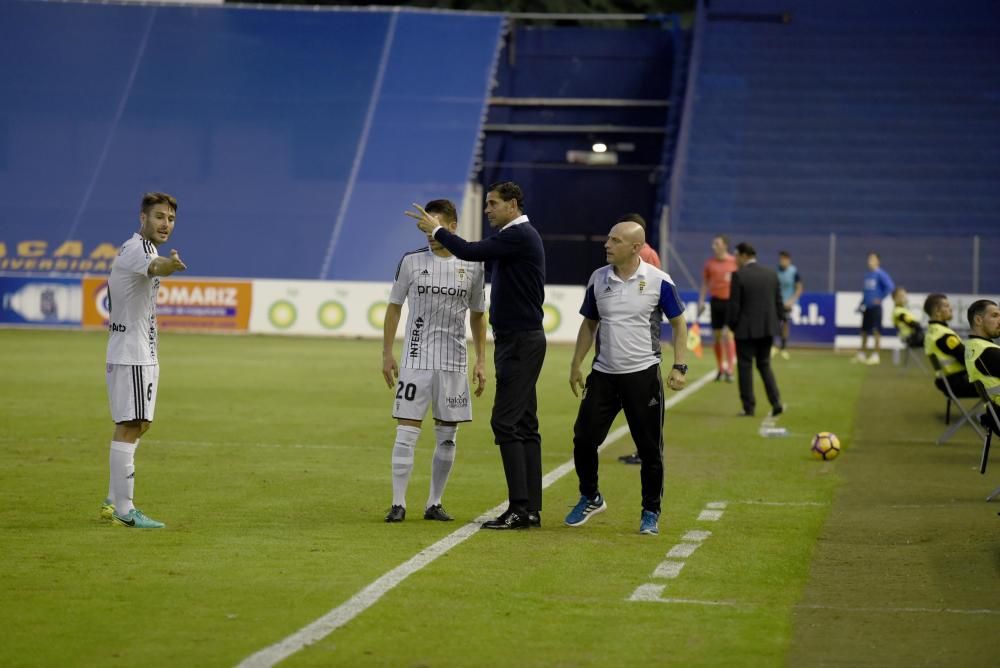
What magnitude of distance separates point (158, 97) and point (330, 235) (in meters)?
7.55

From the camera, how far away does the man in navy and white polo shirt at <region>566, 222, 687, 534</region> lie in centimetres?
1041

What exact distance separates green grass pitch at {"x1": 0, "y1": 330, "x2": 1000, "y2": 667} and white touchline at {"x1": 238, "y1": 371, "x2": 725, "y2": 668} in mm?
70

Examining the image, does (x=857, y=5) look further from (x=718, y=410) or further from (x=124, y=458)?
(x=124, y=458)

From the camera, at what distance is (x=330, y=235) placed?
143 ft

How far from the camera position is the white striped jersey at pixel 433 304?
10.6 meters

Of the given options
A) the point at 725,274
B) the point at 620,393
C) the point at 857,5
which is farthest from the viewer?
the point at 857,5

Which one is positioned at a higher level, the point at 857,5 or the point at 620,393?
the point at 857,5

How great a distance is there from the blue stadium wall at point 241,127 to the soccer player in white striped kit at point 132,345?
32.1 meters

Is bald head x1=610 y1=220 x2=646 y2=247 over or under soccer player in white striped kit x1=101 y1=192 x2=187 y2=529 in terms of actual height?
over

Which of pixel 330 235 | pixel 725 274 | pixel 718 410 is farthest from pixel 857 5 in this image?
pixel 718 410

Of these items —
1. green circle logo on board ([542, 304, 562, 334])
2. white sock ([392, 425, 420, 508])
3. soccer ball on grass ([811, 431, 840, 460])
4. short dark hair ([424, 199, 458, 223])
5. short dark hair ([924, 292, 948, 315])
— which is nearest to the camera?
short dark hair ([424, 199, 458, 223])

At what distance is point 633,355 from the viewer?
10.5 metres

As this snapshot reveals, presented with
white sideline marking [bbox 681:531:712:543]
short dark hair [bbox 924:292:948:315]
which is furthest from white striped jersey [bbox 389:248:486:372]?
short dark hair [bbox 924:292:948:315]

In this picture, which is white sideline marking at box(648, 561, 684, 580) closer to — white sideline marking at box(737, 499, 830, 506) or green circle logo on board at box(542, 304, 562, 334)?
white sideline marking at box(737, 499, 830, 506)
